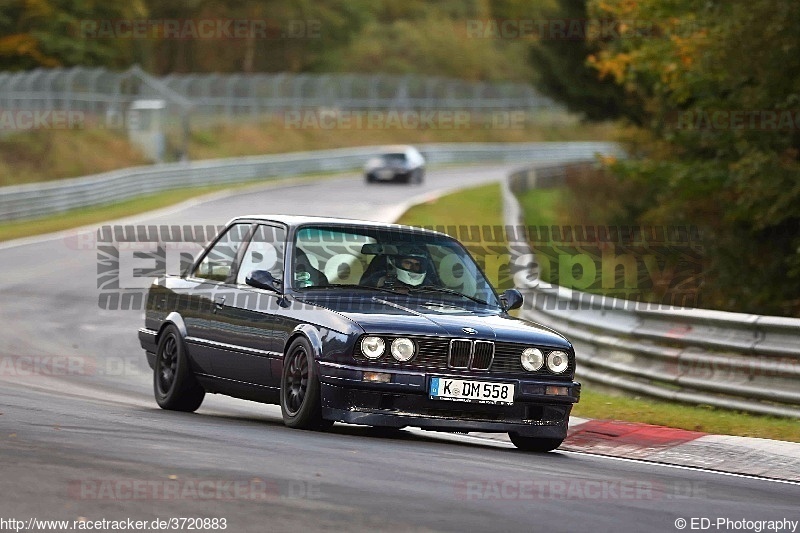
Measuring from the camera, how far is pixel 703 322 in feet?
41.5

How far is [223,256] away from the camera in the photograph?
37.4ft

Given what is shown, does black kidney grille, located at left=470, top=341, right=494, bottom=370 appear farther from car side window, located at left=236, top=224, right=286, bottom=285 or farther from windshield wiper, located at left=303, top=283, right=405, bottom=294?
car side window, located at left=236, top=224, right=286, bottom=285

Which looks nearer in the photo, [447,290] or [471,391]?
[471,391]

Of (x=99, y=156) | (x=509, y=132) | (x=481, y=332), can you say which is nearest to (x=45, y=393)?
(x=481, y=332)

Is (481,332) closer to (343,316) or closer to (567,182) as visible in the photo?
(343,316)

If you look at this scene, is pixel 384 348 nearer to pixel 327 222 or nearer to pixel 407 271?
pixel 407 271

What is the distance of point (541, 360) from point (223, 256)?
117 inches

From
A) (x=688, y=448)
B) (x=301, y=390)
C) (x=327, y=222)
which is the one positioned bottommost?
(x=688, y=448)

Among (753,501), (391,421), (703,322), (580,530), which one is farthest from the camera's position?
(703,322)

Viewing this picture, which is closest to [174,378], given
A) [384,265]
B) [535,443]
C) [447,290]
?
[384,265]

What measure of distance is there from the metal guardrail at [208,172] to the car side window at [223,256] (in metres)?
23.8

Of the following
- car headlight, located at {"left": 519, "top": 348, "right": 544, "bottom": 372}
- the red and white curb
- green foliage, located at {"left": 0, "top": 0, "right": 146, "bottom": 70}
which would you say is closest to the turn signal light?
car headlight, located at {"left": 519, "top": 348, "right": 544, "bottom": 372}

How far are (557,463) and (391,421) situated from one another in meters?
1.09

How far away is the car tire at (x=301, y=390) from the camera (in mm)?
9438
